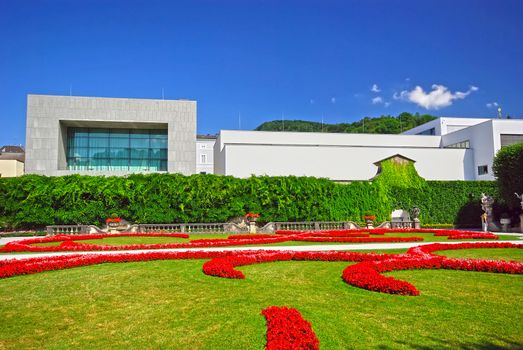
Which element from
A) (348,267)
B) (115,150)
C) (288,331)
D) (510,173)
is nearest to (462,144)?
(510,173)

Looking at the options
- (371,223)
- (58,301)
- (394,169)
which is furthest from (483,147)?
(58,301)

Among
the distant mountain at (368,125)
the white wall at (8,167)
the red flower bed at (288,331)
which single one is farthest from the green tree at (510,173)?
the white wall at (8,167)

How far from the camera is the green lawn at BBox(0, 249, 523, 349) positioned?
16.0 feet

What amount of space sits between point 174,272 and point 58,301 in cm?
314

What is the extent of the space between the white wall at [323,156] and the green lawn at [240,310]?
3392 centimetres

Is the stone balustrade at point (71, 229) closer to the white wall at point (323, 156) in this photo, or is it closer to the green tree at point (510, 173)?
the white wall at point (323, 156)

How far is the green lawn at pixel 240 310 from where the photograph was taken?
16.0 ft

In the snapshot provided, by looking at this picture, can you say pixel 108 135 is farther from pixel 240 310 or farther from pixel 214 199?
pixel 240 310

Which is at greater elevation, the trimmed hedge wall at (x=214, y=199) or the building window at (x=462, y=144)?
the building window at (x=462, y=144)

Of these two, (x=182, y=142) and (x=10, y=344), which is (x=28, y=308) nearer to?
(x=10, y=344)

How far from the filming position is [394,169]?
3606 centimetres

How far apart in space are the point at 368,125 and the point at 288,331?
255 ft

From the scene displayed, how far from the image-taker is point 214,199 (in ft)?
99.9

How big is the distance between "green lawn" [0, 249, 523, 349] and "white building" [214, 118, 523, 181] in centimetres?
3435
